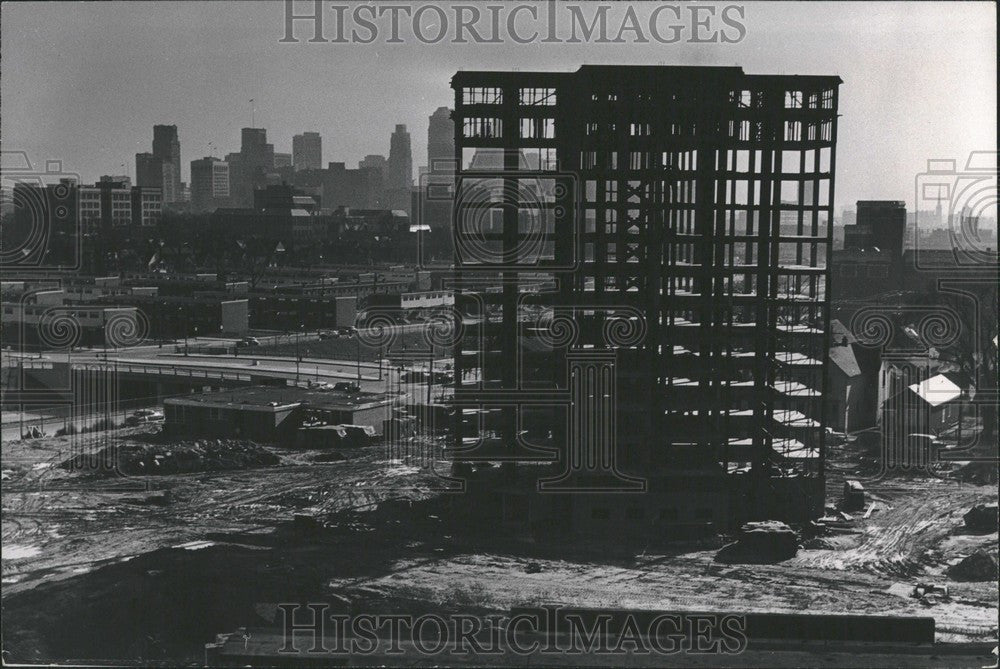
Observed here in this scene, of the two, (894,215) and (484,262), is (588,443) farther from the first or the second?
(894,215)

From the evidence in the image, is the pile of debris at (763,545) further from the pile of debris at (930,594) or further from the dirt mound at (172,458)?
the dirt mound at (172,458)

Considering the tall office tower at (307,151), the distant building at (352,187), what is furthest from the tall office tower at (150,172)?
the tall office tower at (307,151)

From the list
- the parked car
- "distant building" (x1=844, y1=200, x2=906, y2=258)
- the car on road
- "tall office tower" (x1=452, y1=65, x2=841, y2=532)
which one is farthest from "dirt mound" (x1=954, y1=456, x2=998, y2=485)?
"distant building" (x1=844, y1=200, x2=906, y2=258)

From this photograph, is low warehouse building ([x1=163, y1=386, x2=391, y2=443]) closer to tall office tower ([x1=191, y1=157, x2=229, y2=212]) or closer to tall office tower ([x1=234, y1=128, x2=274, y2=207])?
tall office tower ([x1=191, y1=157, x2=229, y2=212])

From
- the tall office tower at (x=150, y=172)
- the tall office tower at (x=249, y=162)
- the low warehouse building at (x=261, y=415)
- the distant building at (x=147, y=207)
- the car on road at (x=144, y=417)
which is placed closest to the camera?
the low warehouse building at (x=261, y=415)

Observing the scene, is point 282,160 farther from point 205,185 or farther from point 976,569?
point 976,569

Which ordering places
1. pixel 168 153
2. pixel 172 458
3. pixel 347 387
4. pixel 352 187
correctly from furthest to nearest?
pixel 352 187
pixel 168 153
pixel 347 387
pixel 172 458

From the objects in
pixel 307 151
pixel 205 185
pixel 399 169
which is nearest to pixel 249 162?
pixel 205 185
